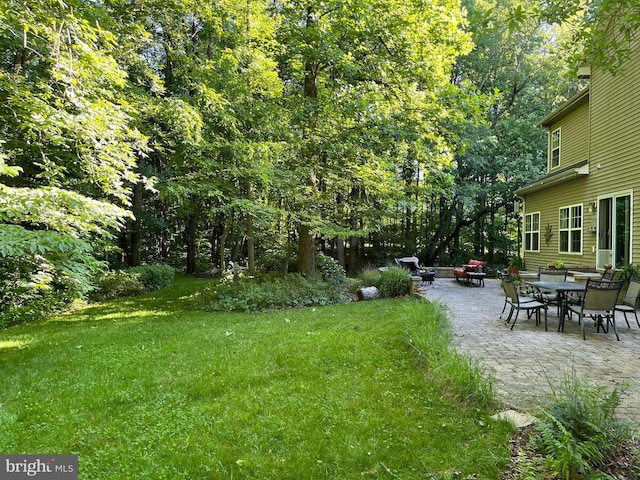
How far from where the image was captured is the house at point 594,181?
8.43m

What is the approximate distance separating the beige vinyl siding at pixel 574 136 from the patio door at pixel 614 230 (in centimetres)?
229

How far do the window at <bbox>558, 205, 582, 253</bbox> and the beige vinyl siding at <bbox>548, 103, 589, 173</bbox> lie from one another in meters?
1.66

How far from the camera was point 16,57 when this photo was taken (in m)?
7.74

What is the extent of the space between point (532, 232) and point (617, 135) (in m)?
5.19

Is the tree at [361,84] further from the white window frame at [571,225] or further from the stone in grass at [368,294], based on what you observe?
the white window frame at [571,225]

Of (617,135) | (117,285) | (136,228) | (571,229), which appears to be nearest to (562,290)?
(617,135)

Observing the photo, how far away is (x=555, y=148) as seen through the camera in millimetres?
12883

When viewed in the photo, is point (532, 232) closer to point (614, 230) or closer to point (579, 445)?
point (614, 230)

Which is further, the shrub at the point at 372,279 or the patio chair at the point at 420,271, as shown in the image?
the patio chair at the point at 420,271

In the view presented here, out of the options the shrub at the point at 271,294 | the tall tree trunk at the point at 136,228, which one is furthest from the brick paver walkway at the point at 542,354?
the tall tree trunk at the point at 136,228

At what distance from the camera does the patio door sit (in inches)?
335

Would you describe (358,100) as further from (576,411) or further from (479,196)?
(479,196)

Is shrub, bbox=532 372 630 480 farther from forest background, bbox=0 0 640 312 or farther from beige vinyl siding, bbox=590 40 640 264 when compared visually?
beige vinyl siding, bbox=590 40 640 264

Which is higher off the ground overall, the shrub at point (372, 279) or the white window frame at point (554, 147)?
the white window frame at point (554, 147)
